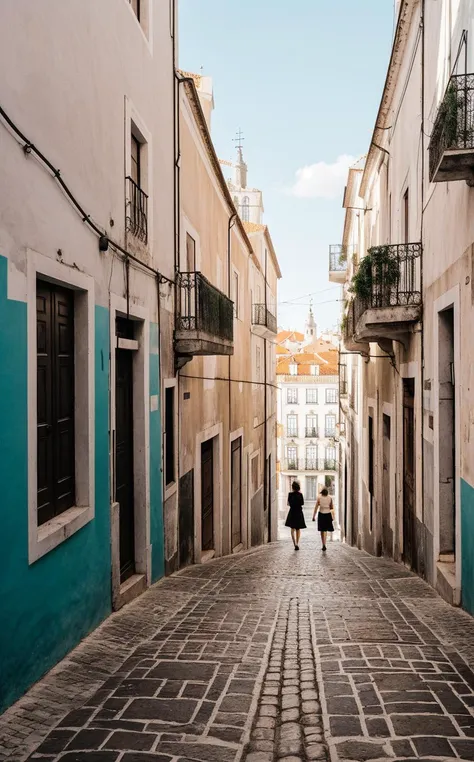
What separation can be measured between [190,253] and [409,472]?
510 cm

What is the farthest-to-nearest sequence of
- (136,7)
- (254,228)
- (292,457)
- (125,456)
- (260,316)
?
(292,457), (254,228), (260,316), (136,7), (125,456)

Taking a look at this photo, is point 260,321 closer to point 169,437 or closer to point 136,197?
point 169,437

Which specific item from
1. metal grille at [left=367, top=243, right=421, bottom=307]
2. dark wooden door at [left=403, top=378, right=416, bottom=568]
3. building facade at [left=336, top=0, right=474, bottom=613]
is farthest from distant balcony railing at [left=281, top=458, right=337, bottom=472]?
metal grille at [left=367, top=243, right=421, bottom=307]

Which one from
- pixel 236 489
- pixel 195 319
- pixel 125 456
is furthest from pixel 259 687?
pixel 236 489

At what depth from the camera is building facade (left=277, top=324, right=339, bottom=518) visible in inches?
2534

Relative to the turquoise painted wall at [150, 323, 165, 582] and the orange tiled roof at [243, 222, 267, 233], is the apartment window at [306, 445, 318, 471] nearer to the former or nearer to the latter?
the orange tiled roof at [243, 222, 267, 233]

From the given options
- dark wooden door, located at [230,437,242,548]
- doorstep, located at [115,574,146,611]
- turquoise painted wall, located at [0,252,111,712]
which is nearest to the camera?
turquoise painted wall, located at [0,252,111,712]

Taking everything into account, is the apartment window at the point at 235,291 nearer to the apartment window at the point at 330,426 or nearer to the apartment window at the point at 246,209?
the apartment window at the point at 246,209

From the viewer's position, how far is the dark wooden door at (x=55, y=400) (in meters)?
5.38

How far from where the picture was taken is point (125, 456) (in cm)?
809

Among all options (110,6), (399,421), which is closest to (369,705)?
(110,6)

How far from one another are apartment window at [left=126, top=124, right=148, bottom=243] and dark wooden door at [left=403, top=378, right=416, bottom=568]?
184 inches

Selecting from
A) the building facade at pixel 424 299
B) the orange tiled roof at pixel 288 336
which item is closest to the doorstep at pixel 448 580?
the building facade at pixel 424 299

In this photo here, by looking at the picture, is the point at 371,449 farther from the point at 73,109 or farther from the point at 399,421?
the point at 73,109
